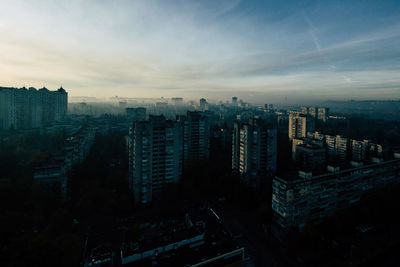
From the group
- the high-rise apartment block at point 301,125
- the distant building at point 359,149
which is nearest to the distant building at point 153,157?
the distant building at point 359,149

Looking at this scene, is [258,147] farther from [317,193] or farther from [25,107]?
[25,107]

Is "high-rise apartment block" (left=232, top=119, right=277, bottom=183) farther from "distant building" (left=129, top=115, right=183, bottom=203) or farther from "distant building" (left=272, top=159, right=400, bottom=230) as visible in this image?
"distant building" (left=129, top=115, right=183, bottom=203)

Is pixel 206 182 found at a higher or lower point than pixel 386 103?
lower

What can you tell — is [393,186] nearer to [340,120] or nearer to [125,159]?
[125,159]

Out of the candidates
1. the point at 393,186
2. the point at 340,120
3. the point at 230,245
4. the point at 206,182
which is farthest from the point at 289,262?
the point at 340,120

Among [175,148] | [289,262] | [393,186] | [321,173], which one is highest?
[175,148]

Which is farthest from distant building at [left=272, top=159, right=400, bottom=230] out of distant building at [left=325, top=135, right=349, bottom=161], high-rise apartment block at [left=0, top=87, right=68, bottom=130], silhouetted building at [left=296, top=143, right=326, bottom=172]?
high-rise apartment block at [left=0, top=87, right=68, bottom=130]
